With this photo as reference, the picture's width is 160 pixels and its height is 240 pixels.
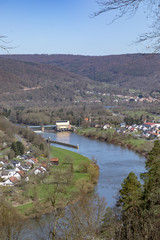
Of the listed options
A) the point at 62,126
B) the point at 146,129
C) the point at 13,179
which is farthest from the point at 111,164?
the point at 62,126

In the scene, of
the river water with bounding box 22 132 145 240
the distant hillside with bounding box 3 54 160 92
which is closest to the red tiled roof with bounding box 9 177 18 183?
the river water with bounding box 22 132 145 240

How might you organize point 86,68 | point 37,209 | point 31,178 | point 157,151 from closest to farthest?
point 157,151
point 37,209
point 31,178
point 86,68

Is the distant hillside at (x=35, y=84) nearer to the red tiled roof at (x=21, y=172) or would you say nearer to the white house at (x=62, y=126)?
the white house at (x=62, y=126)

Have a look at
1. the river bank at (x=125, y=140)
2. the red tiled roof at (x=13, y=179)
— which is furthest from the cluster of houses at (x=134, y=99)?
the red tiled roof at (x=13, y=179)

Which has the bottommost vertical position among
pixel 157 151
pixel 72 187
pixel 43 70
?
pixel 72 187

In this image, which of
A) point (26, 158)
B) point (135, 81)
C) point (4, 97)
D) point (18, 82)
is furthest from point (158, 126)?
point (135, 81)

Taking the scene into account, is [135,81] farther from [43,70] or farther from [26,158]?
[26,158]
